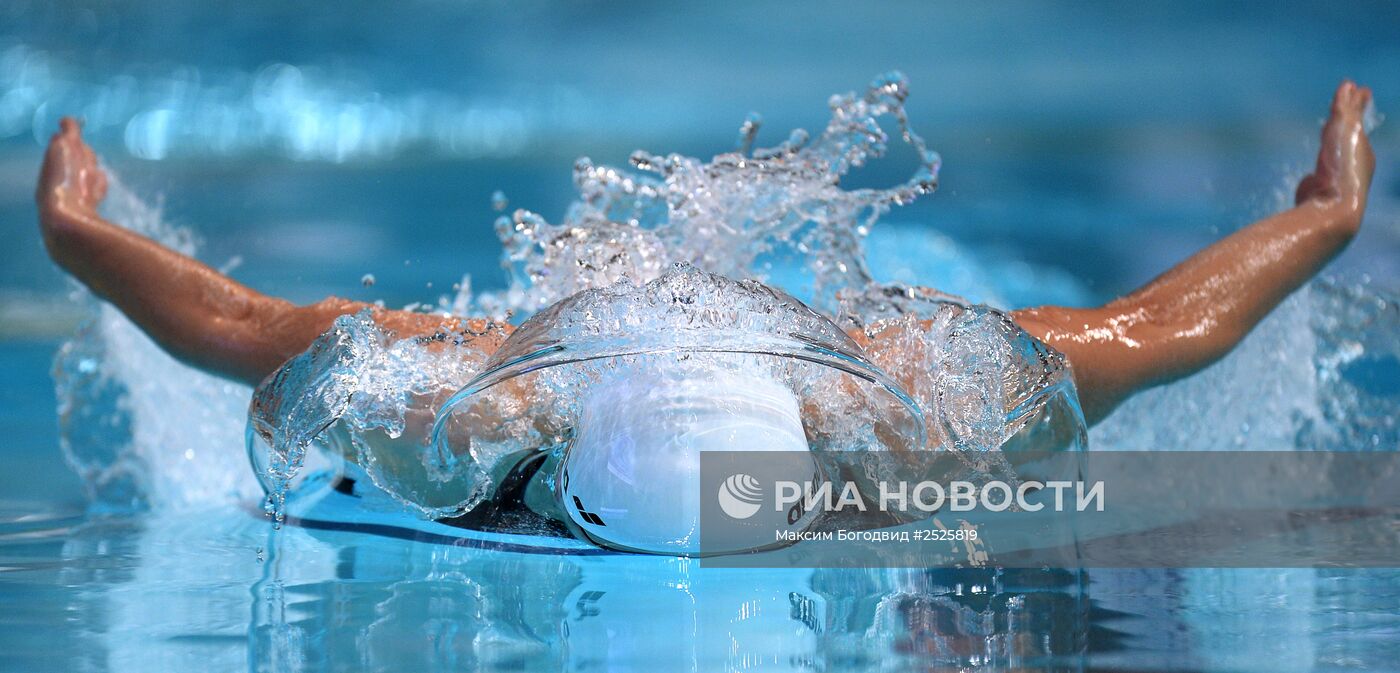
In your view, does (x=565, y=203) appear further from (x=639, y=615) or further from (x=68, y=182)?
(x=639, y=615)

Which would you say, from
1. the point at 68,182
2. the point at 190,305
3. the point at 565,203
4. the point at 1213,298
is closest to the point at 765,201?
the point at 1213,298

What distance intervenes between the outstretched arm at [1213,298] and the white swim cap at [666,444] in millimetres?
425

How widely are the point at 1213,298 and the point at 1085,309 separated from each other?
0.59 feet

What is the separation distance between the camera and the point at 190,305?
1.46 metres

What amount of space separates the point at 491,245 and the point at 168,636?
3093 mm

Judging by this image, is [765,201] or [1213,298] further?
[765,201]

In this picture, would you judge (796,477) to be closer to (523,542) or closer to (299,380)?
(523,542)

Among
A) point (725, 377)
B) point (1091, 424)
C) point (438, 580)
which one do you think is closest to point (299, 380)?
point (438, 580)

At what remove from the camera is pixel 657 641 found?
0.89 metres

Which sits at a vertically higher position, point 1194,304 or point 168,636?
point 1194,304

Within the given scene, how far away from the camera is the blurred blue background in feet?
12.4

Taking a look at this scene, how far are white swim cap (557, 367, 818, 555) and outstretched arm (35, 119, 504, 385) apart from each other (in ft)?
0.90

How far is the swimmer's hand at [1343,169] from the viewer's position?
5.44 ft

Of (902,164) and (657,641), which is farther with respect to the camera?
(902,164)
